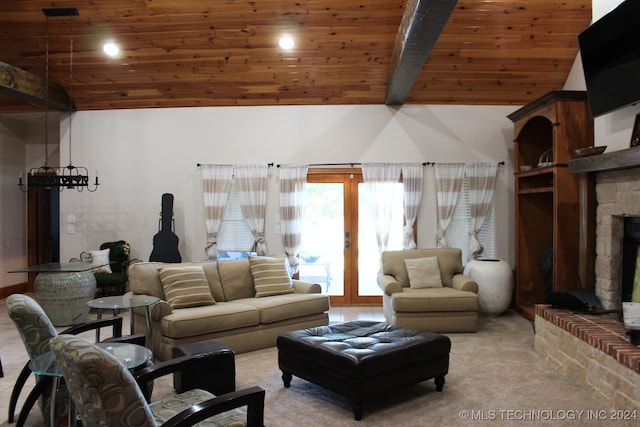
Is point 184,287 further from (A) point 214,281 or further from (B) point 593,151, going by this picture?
(B) point 593,151

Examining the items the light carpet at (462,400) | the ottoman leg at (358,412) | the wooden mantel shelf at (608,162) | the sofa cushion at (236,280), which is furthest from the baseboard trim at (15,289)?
the wooden mantel shelf at (608,162)

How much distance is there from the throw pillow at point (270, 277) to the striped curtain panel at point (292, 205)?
1268mm

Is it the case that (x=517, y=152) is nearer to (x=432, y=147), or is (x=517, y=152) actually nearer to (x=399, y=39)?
(x=432, y=147)

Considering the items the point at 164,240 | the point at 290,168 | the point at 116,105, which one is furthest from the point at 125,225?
the point at 290,168

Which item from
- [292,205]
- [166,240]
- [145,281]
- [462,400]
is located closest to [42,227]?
[166,240]

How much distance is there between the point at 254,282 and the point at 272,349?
2.88 feet

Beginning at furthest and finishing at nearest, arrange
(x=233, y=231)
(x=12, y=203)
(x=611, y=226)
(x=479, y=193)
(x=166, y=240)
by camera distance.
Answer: (x=12, y=203) < (x=233, y=231) < (x=479, y=193) < (x=166, y=240) < (x=611, y=226)

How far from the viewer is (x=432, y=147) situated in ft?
23.0

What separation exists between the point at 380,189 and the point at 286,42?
93.9 inches

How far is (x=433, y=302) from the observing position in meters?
5.34

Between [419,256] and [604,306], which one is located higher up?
[419,256]

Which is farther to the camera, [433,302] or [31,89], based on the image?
[31,89]

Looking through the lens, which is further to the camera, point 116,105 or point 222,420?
point 116,105

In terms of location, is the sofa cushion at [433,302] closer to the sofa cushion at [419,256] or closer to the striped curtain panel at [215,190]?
the sofa cushion at [419,256]
